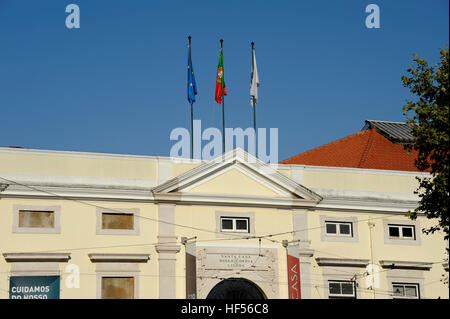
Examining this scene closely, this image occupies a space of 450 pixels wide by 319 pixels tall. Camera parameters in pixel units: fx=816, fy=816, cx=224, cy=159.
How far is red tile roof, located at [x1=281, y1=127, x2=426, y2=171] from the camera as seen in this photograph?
42.5 metres

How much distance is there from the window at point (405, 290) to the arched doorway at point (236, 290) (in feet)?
20.9

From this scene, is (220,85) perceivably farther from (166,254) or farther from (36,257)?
(36,257)

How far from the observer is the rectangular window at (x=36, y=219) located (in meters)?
33.0

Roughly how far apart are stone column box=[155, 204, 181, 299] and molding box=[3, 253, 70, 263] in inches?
155

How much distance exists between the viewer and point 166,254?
113ft

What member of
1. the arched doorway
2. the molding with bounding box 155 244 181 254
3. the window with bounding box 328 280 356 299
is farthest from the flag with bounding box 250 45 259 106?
the window with bounding box 328 280 356 299

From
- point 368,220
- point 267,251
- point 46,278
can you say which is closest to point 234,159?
point 267,251

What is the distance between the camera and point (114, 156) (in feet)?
116

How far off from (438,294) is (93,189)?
16.6m

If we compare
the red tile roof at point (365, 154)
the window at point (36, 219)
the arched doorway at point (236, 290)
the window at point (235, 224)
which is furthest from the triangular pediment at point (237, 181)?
the red tile roof at point (365, 154)

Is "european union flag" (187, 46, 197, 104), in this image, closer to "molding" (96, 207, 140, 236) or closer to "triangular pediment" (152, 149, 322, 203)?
"triangular pediment" (152, 149, 322, 203)

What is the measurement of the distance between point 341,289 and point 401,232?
4212 millimetres

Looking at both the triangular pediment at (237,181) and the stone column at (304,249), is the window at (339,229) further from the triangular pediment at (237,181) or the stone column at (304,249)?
the triangular pediment at (237,181)
